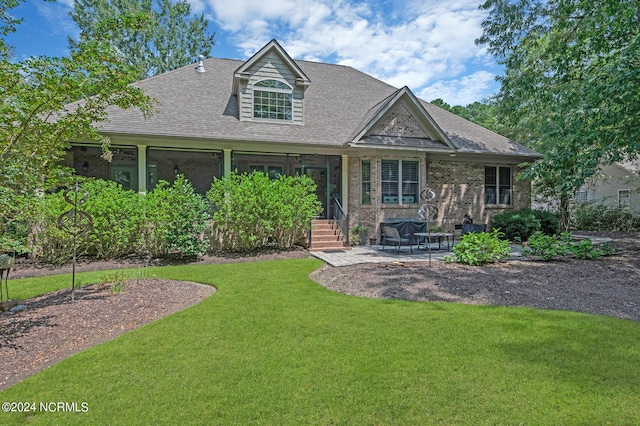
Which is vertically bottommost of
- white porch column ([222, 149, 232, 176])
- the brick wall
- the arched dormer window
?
the brick wall

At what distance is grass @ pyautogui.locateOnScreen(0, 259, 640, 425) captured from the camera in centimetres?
269

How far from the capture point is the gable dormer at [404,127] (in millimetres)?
12383

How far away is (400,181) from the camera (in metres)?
12.9

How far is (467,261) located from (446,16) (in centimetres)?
804

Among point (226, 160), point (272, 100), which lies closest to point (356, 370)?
point (226, 160)

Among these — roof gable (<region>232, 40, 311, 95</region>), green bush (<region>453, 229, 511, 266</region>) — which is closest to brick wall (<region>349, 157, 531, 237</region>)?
roof gable (<region>232, 40, 311, 95</region>)

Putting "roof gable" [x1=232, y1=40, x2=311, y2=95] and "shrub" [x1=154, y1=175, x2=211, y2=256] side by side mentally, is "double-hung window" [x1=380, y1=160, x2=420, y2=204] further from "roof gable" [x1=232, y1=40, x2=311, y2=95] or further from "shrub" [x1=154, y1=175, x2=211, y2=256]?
"shrub" [x1=154, y1=175, x2=211, y2=256]

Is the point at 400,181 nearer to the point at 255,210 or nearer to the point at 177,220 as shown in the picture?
the point at 255,210

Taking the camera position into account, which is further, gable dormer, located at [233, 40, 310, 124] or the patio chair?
gable dormer, located at [233, 40, 310, 124]

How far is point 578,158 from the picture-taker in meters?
9.02

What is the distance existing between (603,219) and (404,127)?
13395 millimetres

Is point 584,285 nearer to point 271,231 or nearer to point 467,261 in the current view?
point 467,261

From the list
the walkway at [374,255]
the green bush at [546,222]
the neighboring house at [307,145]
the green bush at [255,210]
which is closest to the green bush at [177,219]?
the green bush at [255,210]

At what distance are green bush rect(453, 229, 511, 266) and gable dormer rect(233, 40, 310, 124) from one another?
7745 mm
